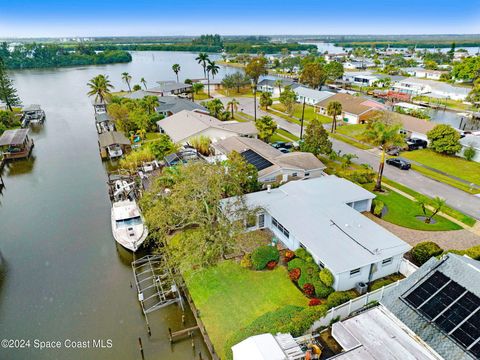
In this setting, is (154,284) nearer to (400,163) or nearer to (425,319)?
(425,319)

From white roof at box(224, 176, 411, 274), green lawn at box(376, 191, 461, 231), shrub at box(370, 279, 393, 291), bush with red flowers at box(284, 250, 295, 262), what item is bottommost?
green lawn at box(376, 191, 461, 231)

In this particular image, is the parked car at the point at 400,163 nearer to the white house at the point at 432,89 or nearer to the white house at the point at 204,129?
the white house at the point at 204,129

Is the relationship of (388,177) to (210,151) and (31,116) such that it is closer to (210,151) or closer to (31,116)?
(210,151)

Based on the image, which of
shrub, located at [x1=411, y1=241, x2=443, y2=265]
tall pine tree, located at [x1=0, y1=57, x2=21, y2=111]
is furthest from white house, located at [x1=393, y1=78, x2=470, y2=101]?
tall pine tree, located at [x1=0, y1=57, x2=21, y2=111]

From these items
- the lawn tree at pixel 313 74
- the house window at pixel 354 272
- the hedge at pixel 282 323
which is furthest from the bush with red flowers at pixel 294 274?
the lawn tree at pixel 313 74

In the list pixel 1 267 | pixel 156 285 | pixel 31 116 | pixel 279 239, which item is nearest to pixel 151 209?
pixel 156 285

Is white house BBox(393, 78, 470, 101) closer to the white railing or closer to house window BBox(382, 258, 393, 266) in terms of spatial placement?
house window BBox(382, 258, 393, 266)
